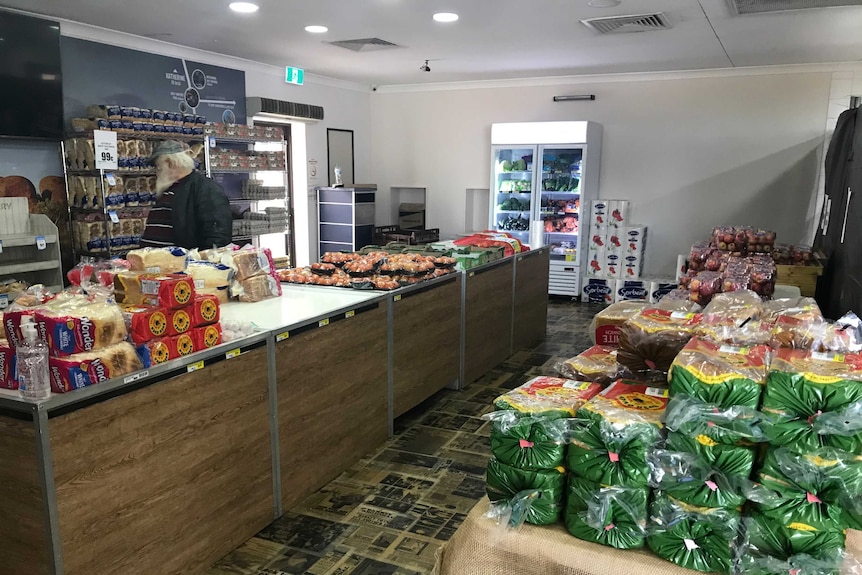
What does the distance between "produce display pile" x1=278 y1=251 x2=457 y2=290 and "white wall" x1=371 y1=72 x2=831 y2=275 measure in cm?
481

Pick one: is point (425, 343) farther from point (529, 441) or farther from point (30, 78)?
point (30, 78)

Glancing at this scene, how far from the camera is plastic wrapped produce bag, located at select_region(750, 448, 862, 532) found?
145cm

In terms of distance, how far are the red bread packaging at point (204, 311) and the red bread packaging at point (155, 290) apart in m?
0.04

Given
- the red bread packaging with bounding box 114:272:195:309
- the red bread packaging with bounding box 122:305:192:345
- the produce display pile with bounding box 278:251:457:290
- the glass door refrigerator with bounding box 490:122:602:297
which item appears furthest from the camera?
the glass door refrigerator with bounding box 490:122:602:297

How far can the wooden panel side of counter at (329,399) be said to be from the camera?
10.4ft

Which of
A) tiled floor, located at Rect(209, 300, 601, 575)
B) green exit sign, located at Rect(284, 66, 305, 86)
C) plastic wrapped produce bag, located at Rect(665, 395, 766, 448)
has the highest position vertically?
green exit sign, located at Rect(284, 66, 305, 86)

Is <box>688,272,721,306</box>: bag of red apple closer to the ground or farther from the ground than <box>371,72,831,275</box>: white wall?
closer to the ground

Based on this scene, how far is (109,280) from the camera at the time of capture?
297 centimetres

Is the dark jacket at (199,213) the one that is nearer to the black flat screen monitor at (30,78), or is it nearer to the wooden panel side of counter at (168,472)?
the black flat screen monitor at (30,78)

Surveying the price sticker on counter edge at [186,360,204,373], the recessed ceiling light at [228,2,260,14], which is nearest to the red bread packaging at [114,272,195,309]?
the price sticker on counter edge at [186,360,204,373]

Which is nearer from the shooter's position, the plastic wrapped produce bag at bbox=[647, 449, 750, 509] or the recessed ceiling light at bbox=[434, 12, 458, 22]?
the plastic wrapped produce bag at bbox=[647, 449, 750, 509]

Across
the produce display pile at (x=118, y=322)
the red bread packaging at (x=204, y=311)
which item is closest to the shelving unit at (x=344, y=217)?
the produce display pile at (x=118, y=322)

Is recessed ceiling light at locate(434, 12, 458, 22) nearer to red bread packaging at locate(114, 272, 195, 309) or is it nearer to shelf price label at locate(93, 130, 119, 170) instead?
shelf price label at locate(93, 130, 119, 170)

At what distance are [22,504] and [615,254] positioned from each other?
744cm
